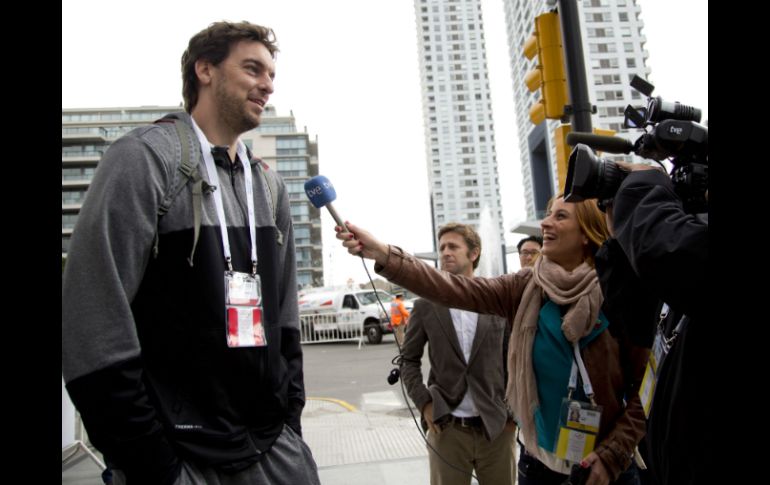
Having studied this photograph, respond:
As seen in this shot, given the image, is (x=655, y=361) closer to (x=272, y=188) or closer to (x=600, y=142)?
(x=600, y=142)

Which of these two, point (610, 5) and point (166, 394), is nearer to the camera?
point (166, 394)

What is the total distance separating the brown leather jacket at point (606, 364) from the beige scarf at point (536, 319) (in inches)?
5.7

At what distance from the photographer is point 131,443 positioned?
4.25 feet

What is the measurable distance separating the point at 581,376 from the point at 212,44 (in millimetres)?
1988

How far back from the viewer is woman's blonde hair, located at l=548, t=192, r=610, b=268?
258 cm

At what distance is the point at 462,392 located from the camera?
324cm

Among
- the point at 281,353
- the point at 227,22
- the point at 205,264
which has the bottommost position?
the point at 281,353

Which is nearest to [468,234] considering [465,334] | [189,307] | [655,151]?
[465,334]

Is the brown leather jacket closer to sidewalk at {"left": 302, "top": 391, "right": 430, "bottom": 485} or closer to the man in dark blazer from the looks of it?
the man in dark blazer

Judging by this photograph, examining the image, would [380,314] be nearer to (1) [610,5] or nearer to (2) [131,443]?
(2) [131,443]

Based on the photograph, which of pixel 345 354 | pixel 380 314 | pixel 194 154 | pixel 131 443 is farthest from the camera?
pixel 380 314

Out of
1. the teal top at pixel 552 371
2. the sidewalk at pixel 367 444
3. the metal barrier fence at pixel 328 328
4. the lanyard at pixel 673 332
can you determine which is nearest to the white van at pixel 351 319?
the metal barrier fence at pixel 328 328
